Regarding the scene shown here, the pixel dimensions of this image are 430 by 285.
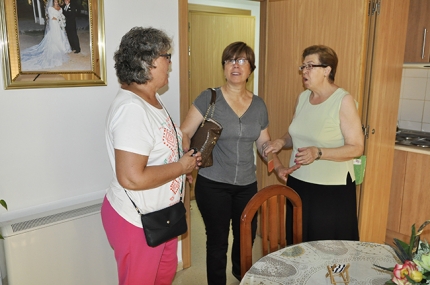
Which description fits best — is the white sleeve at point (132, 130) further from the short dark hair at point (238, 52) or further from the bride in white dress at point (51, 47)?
the short dark hair at point (238, 52)

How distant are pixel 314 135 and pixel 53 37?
1394 millimetres

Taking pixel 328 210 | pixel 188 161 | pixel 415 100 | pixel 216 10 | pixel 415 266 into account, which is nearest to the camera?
pixel 415 266

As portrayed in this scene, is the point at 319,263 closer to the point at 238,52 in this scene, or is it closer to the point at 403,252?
the point at 403,252

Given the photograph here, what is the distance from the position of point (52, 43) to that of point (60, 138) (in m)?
0.46

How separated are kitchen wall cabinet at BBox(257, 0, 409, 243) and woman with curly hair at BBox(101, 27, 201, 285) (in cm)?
134

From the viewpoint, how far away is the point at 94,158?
212 centimetres

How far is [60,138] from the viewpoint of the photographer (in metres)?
1.98

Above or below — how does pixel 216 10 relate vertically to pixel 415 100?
above

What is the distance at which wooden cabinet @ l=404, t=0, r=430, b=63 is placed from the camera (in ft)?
9.88

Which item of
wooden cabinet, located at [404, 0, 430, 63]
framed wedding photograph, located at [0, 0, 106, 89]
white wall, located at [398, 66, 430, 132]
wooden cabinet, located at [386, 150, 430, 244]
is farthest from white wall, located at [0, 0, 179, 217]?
white wall, located at [398, 66, 430, 132]

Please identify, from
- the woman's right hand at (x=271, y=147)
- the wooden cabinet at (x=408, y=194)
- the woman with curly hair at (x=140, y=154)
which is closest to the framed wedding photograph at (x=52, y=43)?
the woman with curly hair at (x=140, y=154)

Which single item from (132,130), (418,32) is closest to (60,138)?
(132,130)

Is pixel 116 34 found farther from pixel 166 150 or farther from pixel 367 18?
pixel 367 18

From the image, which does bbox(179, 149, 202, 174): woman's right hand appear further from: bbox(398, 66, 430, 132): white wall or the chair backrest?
bbox(398, 66, 430, 132): white wall
